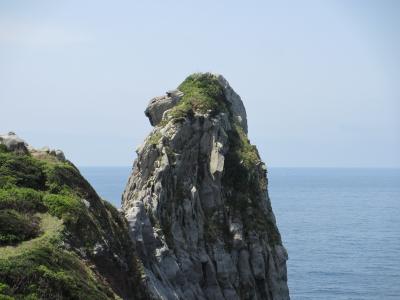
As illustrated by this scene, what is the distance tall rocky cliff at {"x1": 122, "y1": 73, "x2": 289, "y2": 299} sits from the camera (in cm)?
6309

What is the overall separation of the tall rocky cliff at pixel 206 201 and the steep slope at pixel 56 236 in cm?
1260

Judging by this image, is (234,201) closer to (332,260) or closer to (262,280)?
(262,280)

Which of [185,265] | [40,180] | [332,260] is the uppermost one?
[40,180]

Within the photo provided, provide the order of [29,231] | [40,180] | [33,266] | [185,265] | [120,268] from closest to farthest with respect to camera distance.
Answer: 1. [33,266]
2. [29,231]
3. [120,268]
4. [40,180]
5. [185,265]

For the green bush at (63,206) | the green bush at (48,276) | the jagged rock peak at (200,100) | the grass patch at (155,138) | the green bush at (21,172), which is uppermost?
the jagged rock peak at (200,100)

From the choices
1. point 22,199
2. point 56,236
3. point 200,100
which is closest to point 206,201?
point 200,100

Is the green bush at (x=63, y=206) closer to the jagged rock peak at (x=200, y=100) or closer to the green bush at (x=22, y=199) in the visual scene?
the green bush at (x=22, y=199)

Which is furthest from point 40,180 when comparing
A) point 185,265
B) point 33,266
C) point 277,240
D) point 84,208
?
point 277,240

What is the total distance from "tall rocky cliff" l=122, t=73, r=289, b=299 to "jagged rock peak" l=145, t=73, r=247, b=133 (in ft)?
0.43

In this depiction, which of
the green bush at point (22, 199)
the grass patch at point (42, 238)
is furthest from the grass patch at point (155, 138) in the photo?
the grass patch at point (42, 238)

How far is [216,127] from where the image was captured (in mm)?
71625

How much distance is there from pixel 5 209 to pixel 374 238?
487 feet

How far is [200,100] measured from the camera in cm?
7344

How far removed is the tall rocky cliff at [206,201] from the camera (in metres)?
63.1
